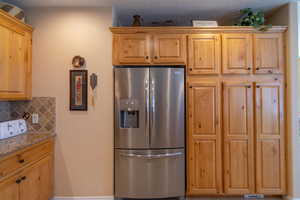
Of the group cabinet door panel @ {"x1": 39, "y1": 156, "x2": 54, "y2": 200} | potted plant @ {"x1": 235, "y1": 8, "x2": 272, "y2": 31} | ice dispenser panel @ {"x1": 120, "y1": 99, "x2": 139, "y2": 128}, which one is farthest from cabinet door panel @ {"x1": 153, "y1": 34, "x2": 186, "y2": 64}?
cabinet door panel @ {"x1": 39, "y1": 156, "x2": 54, "y2": 200}

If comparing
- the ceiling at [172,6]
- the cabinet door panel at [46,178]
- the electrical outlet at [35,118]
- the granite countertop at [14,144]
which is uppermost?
the ceiling at [172,6]

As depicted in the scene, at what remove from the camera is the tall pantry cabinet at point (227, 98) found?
2549mm

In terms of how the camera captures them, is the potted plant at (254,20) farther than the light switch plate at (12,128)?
Yes

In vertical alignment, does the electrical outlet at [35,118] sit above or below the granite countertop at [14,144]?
above

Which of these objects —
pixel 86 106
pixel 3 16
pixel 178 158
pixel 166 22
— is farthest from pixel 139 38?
pixel 178 158

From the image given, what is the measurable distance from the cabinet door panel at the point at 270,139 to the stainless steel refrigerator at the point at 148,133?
1.01m

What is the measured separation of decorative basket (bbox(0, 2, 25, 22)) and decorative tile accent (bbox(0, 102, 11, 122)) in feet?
3.53

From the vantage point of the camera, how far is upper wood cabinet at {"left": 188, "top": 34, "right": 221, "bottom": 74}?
8.50 feet

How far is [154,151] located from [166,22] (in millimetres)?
1872

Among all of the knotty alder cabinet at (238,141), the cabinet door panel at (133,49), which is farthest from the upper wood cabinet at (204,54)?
the cabinet door panel at (133,49)

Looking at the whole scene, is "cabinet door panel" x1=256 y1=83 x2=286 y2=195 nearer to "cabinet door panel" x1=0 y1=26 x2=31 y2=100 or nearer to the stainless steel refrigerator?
the stainless steel refrigerator

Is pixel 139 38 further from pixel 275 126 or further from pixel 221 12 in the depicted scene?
pixel 275 126

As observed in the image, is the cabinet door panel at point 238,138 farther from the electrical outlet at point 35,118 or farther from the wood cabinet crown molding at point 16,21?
the wood cabinet crown molding at point 16,21

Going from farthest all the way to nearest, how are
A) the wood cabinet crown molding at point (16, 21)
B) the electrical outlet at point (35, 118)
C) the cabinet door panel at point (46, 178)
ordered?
the electrical outlet at point (35, 118)
the cabinet door panel at point (46, 178)
the wood cabinet crown molding at point (16, 21)
